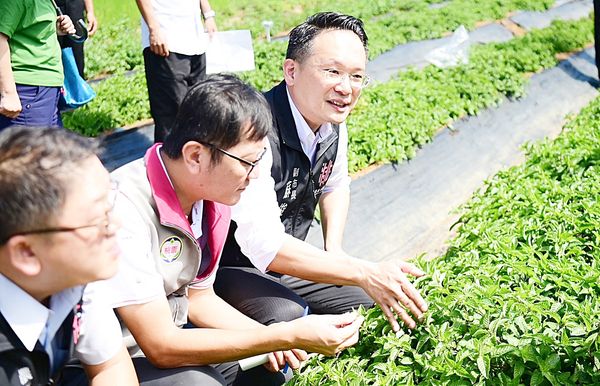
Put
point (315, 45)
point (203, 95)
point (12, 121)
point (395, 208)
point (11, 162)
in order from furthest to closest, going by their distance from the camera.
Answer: point (395, 208) → point (12, 121) → point (315, 45) → point (203, 95) → point (11, 162)

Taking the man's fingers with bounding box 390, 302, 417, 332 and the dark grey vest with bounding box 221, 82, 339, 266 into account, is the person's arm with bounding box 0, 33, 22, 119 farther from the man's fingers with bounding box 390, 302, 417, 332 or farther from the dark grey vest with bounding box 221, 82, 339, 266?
the man's fingers with bounding box 390, 302, 417, 332

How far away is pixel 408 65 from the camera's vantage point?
658 centimetres

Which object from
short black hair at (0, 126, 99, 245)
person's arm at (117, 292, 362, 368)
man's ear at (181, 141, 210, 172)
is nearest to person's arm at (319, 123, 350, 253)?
person's arm at (117, 292, 362, 368)

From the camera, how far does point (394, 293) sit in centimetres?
214

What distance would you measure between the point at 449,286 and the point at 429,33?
572 cm

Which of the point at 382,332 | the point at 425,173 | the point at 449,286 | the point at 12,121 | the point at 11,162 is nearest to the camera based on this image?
the point at 11,162

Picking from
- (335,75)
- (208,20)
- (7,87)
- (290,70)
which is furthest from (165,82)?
(335,75)

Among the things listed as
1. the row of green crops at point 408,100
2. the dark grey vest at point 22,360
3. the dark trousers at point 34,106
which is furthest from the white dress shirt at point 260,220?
the row of green crops at point 408,100

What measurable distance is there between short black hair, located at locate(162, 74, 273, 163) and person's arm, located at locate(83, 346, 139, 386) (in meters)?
0.62

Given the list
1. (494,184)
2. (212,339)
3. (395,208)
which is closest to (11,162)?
(212,339)

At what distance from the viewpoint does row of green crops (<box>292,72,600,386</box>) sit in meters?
1.86

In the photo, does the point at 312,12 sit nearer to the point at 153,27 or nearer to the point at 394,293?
the point at 153,27

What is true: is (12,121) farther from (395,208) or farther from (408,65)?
(408,65)

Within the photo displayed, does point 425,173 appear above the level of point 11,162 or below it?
below
